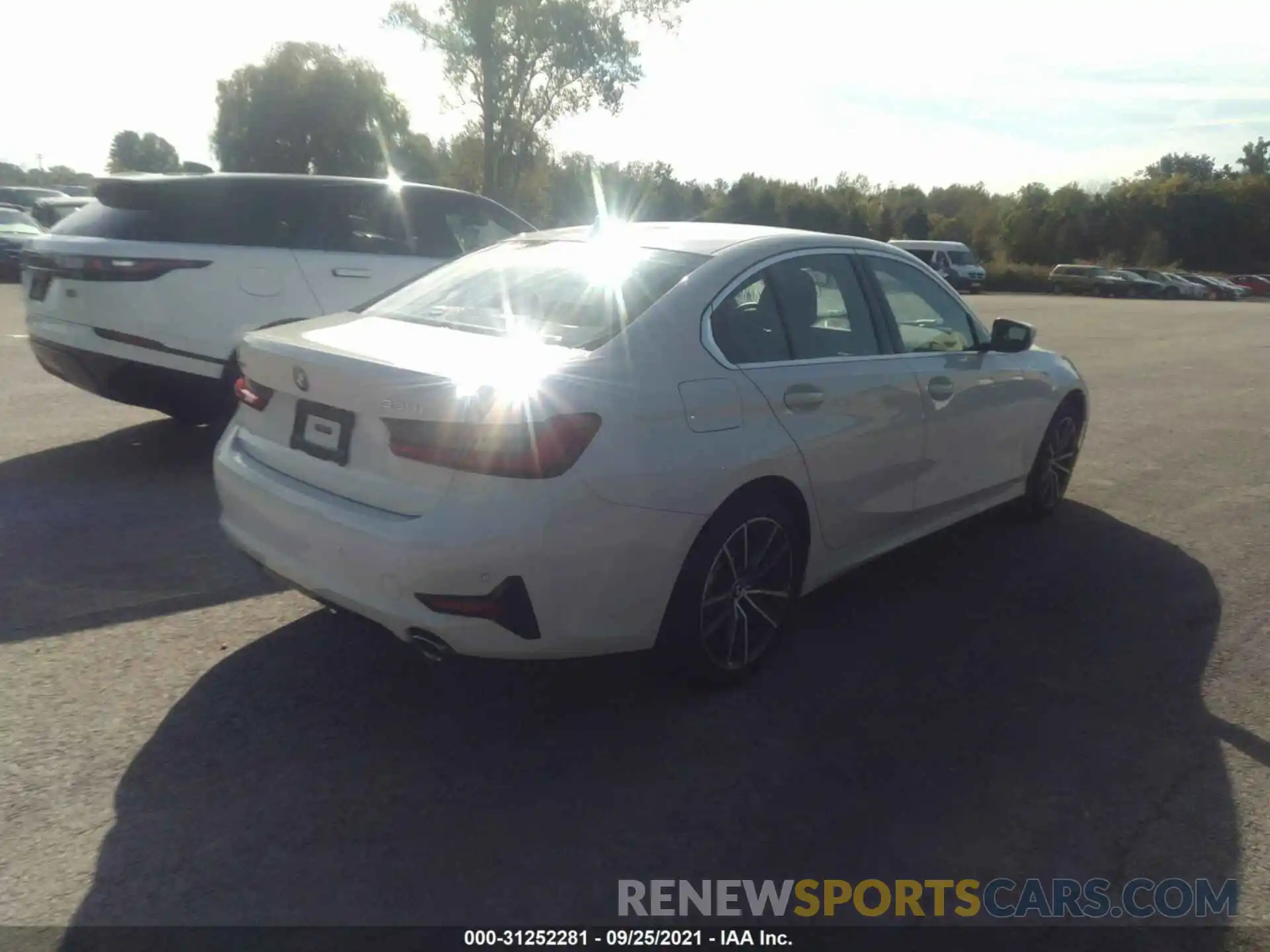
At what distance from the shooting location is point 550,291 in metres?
4.09

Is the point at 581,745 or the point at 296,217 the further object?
the point at 296,217

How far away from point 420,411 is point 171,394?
12.9 feet

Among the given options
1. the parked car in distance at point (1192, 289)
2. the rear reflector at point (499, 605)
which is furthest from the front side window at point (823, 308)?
the parked car in distance at point (1192, 289)

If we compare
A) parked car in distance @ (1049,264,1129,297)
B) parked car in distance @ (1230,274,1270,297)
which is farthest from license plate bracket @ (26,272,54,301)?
parked car in distance @ (1230,274,1270,297)

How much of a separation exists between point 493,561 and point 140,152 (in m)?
96.3

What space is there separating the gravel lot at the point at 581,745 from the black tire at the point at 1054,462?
48 cm

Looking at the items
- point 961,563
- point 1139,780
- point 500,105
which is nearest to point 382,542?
point 1139,780

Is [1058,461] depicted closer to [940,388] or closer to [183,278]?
[940,388]

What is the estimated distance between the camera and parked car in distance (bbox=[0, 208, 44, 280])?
22.8 metres

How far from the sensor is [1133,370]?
14516 millimetres

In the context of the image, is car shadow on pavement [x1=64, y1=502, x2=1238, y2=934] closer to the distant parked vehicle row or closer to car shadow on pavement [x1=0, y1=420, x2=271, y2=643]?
car shadow on pavement [x1=0, y1=420, x2=271, y2=643]

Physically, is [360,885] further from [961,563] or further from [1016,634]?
[961,563]

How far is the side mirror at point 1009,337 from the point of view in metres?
5.42

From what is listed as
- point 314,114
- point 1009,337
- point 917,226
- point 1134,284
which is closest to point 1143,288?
point 1134,284
